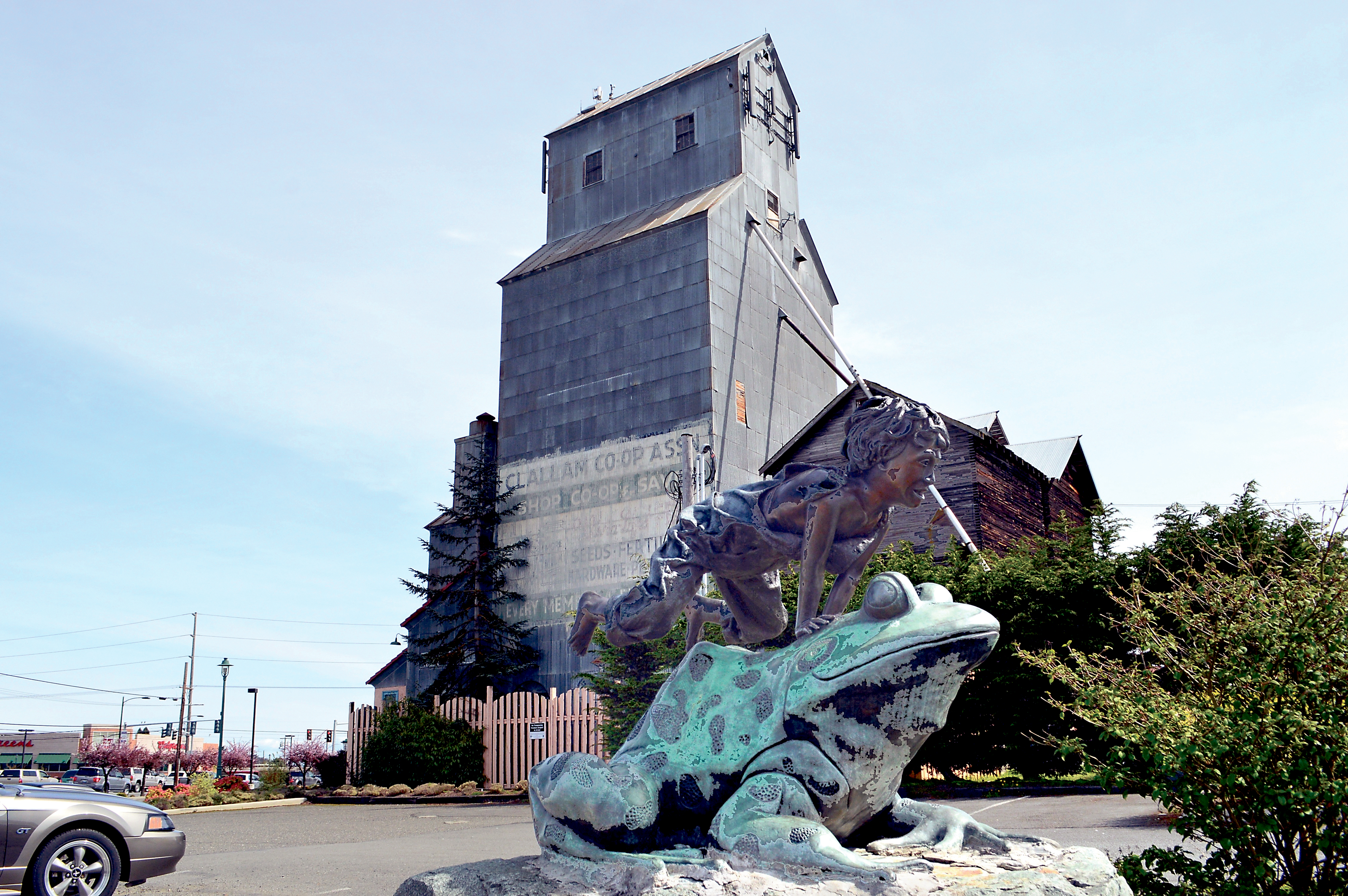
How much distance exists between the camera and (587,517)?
94.9 feet

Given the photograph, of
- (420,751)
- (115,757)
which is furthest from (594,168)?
(115,757)

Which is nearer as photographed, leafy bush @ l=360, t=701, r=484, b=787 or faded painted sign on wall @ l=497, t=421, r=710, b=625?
leafy bush @ l=360, t=701, r=484, b=787

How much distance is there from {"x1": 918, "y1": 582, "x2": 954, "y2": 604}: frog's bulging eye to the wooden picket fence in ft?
53.6

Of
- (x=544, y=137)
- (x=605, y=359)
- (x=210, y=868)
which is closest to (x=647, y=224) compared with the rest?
(x=605, y=359)

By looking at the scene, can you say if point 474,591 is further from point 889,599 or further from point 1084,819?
point 889,599

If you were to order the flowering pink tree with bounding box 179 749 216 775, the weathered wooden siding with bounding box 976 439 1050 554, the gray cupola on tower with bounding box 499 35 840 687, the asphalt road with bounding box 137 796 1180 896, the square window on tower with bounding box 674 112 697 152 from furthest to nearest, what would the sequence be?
the flowering pink tree with bounding box 179 749 216 775
the square window on tower with bounding box 674 112 697 152
the gray cupola on tower with bounding box 499 35 840 687
the weathered wooden siding with bounding box 976 439 1050 554
the asphalt road with bounding box 137 796 1180 896

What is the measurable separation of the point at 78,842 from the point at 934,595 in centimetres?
725

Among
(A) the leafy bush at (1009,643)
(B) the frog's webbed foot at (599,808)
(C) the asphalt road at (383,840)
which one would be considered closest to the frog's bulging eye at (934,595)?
(B) the frog's webbed foot at (599,808)

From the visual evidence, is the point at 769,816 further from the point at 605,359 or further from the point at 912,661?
the point at 605,359

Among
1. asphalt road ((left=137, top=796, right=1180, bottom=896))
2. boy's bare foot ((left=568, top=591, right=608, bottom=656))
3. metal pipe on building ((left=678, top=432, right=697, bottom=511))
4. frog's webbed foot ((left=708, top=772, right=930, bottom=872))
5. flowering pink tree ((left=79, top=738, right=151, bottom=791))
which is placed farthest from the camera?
flowering pink tree ((left=79, top=738, right=151, bottom=791))

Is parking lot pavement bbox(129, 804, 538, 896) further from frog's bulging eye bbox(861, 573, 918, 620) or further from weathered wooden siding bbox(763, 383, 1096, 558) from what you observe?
weathered wooden siding bbox(763, 383, 1096, 558)

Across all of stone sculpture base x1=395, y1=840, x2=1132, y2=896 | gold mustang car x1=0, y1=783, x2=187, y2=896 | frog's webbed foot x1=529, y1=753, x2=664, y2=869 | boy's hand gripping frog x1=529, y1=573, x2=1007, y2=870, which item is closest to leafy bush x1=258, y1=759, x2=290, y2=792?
gold mustang car x1=0, y1=783, x2=187, y2=896

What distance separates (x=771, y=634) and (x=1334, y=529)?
2.89 meters

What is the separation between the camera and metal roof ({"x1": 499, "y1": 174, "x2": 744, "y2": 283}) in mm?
28781
